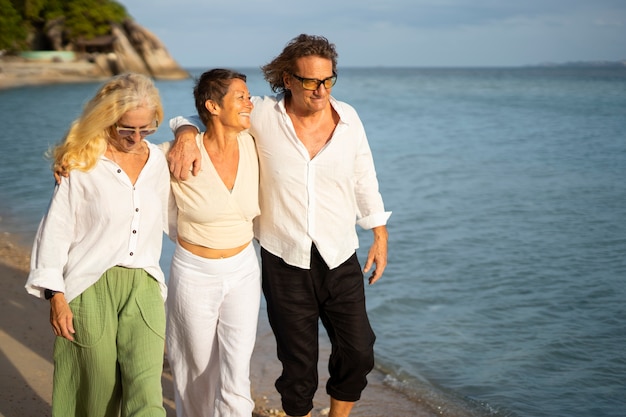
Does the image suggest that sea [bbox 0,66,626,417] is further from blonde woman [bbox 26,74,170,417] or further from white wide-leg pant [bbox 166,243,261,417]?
blonde woman [bbox 26,74,170,417]

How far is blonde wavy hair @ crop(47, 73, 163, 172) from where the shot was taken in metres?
3.24

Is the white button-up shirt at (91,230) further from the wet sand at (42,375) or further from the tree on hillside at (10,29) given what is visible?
the tree on hillside at (10,29)

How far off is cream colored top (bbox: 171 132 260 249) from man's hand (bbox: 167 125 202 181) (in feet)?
0.18

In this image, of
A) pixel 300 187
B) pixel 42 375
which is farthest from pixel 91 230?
pixel 42 375

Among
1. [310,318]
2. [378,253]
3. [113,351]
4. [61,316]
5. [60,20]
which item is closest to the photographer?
[61,316]

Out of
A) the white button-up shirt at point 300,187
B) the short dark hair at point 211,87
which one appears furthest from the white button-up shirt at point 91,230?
the white button-up shirt at point 300,187

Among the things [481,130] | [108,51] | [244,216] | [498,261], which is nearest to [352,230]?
[244,216]

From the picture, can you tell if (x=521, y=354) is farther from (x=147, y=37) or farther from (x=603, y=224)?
(x=147, y=37)

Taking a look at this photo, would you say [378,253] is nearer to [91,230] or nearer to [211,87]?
[211,87]

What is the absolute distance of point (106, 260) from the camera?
10.8 ft

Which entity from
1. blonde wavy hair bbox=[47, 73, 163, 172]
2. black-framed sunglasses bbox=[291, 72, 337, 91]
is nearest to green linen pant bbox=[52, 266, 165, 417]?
blonde wavy hair bbox=[47, 73, 163, 172]

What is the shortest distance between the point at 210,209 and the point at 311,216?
0.54 metres

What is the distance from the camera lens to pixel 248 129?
13.2ft

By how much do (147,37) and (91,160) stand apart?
236ft
